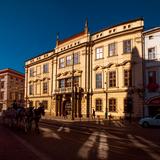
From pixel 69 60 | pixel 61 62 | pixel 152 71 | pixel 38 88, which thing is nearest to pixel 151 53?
pixel 152 71

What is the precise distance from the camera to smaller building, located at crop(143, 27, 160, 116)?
32750 mm

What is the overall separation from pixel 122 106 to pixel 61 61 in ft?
60.1

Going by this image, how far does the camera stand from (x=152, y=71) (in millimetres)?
33531

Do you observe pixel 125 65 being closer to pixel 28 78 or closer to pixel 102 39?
pixel 102 39

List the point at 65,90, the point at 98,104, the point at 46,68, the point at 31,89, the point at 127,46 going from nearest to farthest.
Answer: the point at 127,46, the point at 98,104, the point at 65,90, the point at 46,68, the point at 31,89

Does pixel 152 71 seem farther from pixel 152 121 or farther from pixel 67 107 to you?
pixel 67 107

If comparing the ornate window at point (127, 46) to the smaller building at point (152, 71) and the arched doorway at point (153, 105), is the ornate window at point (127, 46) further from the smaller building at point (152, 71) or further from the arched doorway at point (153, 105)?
the arched doorway at point (153, 105)

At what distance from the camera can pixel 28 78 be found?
61062mm

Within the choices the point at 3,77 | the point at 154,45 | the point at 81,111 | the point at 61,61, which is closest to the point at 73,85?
the point at 81,111

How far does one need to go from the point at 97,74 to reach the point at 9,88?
4672 cm

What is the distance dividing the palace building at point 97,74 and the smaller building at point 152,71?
98 centimetres

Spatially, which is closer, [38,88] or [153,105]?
[153,105]

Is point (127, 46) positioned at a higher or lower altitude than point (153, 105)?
higher

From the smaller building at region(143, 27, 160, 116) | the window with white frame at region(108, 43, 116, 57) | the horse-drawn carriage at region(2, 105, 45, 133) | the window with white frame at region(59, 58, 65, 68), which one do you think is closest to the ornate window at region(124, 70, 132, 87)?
the smaller building at region(143, 27, 160, 116)
